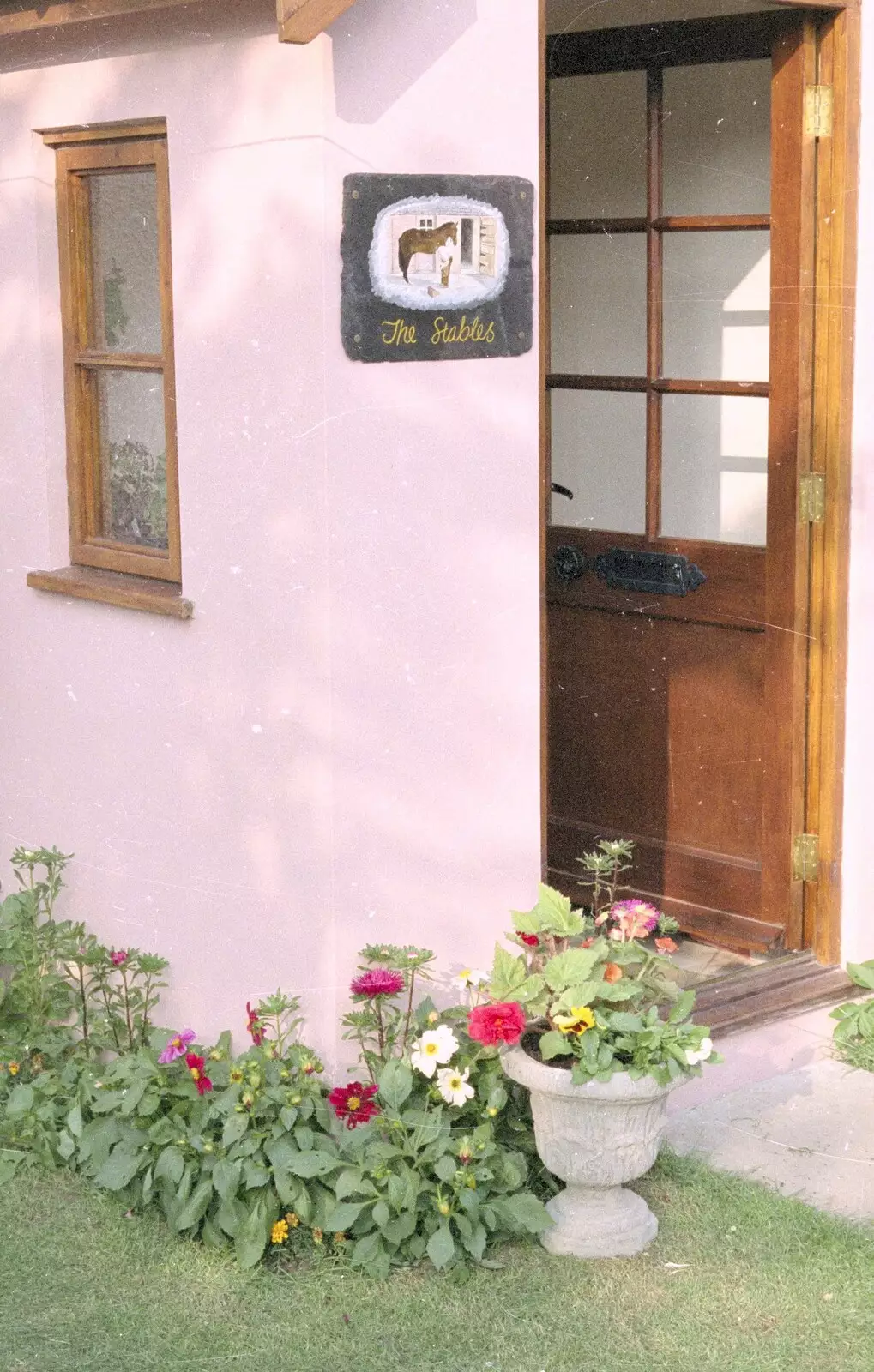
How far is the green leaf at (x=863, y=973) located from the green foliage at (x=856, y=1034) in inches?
5.1

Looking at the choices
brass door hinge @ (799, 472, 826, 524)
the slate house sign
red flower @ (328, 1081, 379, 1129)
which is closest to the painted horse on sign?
the slate house sign

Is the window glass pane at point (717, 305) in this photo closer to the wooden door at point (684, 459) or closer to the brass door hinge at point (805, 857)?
the wooden door at point (684, 459)

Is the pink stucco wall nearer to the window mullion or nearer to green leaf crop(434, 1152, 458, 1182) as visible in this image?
green leaf crop(434, 1152, 458, 1182)

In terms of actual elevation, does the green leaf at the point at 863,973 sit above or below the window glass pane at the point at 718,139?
below

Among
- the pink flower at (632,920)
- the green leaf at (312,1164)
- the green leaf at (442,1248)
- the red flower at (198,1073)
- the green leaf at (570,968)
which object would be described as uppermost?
the pink flower at (632,920)

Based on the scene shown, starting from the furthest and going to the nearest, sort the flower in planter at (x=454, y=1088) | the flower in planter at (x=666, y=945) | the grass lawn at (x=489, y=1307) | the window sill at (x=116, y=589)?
the window sill at (x=116, y=589)
the flower in planter at (x=666, y=945)
the flower in planter at (x=454, y=1088)
the grass lawn at (x=489, y=1307)

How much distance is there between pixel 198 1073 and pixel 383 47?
2.34m

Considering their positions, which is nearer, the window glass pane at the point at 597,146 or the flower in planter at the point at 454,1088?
the flower in planter at the point at 454,1088

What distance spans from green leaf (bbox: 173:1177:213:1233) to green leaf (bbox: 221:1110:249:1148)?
0.10 m

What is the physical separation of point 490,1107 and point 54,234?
261 cm

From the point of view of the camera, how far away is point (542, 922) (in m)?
4.29

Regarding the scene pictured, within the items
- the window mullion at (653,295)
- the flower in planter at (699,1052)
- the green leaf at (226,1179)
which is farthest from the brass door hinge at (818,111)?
the green leaf at (226,1179)

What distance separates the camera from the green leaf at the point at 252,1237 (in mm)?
4160

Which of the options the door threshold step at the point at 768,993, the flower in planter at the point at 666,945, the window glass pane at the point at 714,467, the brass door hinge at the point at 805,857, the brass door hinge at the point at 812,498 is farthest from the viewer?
the window glass pane at the point at 714,467
